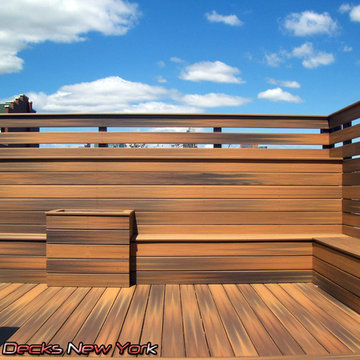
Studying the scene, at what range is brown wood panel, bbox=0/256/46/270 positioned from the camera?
10.9 ft

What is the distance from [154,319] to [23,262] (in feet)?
6.12

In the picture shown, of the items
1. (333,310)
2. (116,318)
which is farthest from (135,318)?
(333,310)

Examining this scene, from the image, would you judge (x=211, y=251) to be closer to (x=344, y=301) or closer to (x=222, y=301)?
(x=222, y=301)

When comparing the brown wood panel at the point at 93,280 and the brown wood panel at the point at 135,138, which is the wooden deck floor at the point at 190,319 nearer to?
the brown wood panel at the point at 93,280

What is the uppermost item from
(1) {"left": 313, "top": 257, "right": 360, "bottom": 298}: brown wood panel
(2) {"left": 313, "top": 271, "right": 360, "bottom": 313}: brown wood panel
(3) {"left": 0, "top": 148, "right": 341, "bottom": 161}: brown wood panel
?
(3) {"left": 0, "top": 148, "right": 341, "bottom": 161}: brown wood panel

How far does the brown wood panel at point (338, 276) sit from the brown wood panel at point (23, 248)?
125 inches

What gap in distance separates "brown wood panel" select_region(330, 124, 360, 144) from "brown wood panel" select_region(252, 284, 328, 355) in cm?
201

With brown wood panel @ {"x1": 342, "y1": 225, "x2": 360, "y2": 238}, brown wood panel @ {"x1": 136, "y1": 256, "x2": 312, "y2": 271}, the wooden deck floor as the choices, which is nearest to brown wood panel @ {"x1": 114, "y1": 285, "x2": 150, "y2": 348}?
the wooden deck floor


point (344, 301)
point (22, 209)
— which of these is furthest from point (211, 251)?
point (22, 209)

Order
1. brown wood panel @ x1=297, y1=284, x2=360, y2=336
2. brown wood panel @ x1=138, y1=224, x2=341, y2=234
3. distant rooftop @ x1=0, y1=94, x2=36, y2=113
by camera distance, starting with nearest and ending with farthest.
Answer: brown wood panel @ x1=297, y1=284, x2=360, y2=336
brown wood panel @ x1=138, y1=224, x2=341, y2=234
distant rooftop @ x1=0, y1=94, x2=36, y2=113

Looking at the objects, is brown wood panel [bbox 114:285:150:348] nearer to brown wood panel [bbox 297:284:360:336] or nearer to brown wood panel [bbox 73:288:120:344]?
brown wood panel [bbox 73:288:120:344]

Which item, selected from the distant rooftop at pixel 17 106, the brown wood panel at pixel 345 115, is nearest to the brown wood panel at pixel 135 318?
the brown wood panel at pixel 345 115

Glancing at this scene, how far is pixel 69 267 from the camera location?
3135 millimetres

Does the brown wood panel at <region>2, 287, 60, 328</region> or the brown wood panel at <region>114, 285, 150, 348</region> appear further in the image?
the brown wood panel at <region>2, 287, 60, 328</region>
